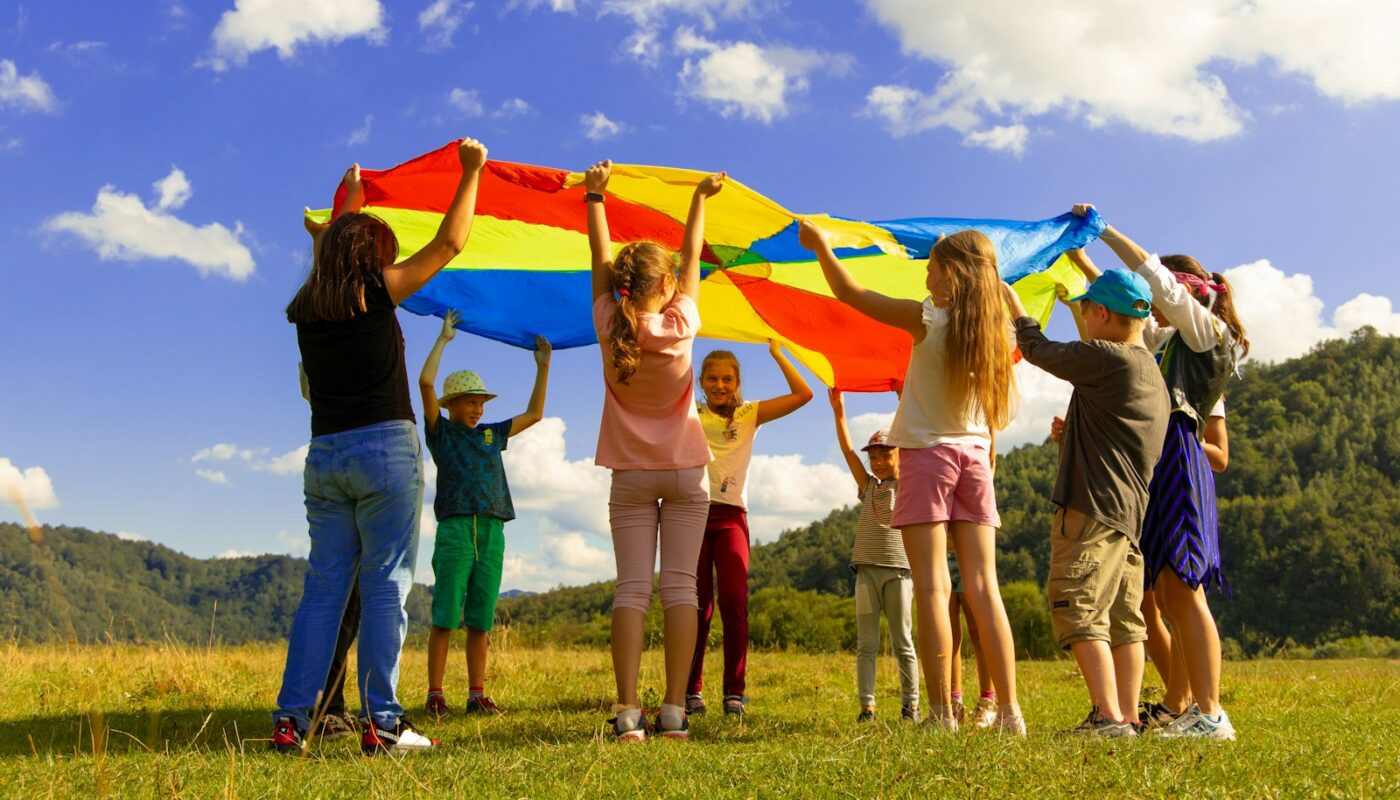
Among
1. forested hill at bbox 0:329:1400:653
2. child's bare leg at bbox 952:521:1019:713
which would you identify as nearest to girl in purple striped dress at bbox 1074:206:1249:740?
child's bare leg at bbox 952:521:1019:713

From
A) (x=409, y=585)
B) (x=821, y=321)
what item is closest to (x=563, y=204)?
(x=821, y=321)

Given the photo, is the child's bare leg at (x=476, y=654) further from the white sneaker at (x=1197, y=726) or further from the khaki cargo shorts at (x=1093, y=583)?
the white sneaker at (x=1197, y=726)

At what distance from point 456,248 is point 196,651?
5068 mm

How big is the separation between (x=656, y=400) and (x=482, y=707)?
2.23 meters

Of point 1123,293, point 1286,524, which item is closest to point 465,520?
point 1123,293

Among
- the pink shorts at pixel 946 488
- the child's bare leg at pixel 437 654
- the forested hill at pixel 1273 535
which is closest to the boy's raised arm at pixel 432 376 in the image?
the child's bare leg at pixel 437 654

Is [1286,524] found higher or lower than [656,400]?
higher

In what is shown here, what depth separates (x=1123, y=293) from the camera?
3.78 meters

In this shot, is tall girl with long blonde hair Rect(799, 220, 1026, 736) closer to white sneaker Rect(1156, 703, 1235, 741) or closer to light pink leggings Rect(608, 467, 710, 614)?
white sneaker Rect(1156, 703, 1235, 741)

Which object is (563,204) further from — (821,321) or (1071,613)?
(1071,613)

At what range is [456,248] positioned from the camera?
12.4 feet

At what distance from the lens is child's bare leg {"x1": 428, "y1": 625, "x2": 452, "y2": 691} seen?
5211 mm

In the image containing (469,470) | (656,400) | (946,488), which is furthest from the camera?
(469,470)

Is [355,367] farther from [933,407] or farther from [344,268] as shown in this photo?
[933,407]
